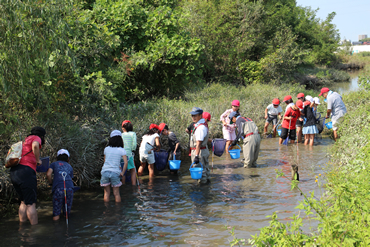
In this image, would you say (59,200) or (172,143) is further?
(172,143)

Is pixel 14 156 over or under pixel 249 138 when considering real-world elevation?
over

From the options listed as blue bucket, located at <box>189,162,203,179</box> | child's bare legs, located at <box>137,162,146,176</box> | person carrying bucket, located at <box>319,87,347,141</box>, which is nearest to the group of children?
person carrying bucket, located at <box>319,87,347,141</box>

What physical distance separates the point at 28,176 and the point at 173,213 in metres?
3.01

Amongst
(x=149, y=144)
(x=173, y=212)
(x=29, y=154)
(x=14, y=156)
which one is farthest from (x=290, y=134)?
(x=14, y=156)

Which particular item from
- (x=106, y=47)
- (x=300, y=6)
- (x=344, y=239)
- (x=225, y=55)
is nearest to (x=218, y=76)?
(x=225, y=55)

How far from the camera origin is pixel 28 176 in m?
6.41

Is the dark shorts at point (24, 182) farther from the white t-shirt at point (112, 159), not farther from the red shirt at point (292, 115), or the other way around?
the red shirt at point (292, 115)

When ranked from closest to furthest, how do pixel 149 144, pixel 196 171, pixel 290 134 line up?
pixel 196 171, pixel 149 144, pixel 290 134

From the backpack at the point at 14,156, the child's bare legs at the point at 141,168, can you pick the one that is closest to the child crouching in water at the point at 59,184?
the backpack at the point at 14,156

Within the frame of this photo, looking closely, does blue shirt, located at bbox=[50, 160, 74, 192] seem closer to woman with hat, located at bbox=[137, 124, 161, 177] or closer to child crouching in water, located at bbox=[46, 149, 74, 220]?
child crouching in water, located at bbox=[46, 149, 74, 220]

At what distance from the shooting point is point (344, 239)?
3.29 meters

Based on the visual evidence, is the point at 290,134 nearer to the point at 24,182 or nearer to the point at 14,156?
the point at 24,182

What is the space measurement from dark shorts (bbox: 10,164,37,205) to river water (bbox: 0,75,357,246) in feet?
2.01

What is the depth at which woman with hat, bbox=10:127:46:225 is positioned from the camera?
20.8 feet
